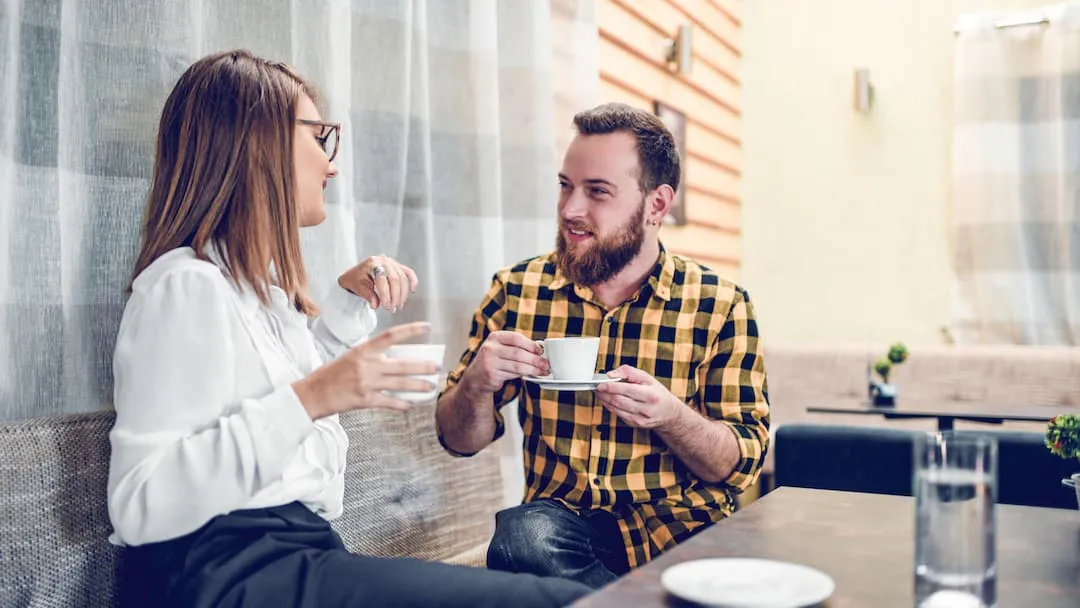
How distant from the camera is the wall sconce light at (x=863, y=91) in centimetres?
477

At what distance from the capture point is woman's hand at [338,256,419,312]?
1.66 metres

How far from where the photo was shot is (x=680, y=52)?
410 centimetres

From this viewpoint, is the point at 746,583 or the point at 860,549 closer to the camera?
the point at 746,583

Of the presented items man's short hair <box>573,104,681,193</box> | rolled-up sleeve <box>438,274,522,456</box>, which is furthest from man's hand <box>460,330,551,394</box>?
man's short hair <box>573,104,681,193</box>

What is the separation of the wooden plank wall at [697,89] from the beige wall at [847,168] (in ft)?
0.50

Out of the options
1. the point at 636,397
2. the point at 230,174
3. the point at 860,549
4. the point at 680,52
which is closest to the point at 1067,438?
the point at 860,549

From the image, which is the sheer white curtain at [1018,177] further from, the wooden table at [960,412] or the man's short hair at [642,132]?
the man's short hair at [642,132]

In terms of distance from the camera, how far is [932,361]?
4.12 metres

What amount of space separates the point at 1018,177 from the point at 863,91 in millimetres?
833

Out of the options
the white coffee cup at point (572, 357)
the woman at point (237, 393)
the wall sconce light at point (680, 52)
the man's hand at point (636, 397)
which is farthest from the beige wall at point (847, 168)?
the woman at point (237, 393)

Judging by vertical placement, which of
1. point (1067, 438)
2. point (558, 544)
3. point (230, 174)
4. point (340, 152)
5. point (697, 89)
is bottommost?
point (558, 544)

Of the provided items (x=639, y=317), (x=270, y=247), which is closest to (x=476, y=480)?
(x=639, y=317)

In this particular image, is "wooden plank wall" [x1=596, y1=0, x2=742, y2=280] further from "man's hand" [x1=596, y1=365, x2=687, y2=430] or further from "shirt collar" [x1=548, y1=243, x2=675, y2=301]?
"man's hand" [x1=596, y1=365, x2=687, y2=430]

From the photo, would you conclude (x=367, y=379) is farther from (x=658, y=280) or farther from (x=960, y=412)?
(x=960, y=412)
